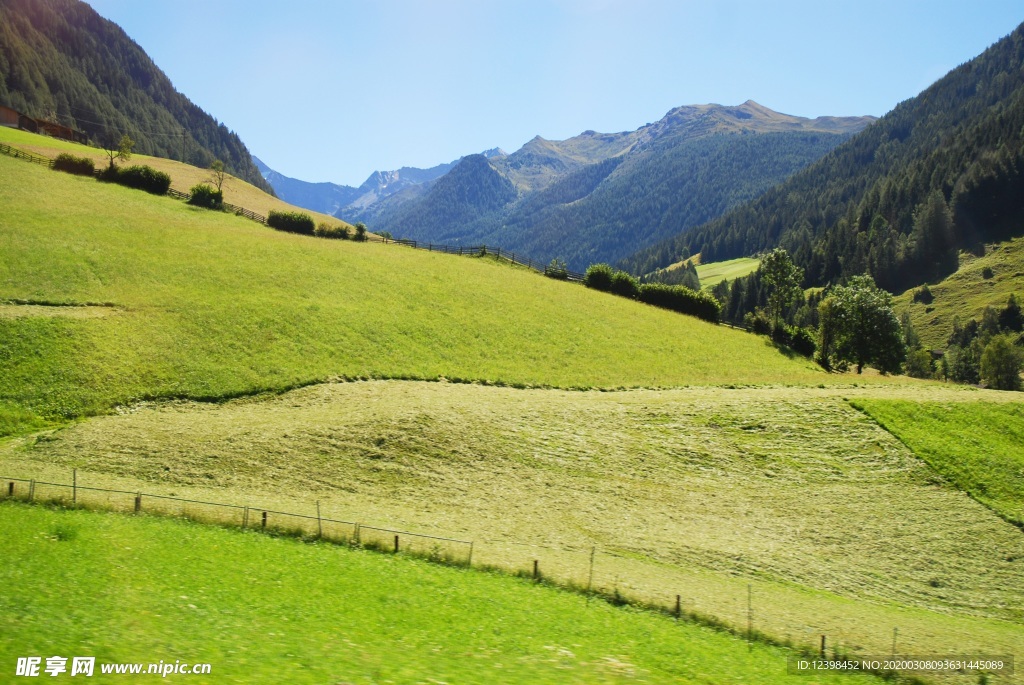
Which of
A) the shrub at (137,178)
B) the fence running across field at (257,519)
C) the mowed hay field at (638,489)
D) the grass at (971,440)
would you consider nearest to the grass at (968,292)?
the grass at (971,440)

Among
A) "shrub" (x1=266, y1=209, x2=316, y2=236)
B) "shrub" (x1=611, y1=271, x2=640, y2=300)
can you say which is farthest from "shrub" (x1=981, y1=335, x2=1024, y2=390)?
"shrub" (x1=266, y1=209, x2=316, y2=236)

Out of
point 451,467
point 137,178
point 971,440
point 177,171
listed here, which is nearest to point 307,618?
point 451,467

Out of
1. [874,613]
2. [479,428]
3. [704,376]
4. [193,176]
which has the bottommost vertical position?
[874,613]

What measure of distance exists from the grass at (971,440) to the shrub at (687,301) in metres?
41.3

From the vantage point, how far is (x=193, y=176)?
13925 centimetres

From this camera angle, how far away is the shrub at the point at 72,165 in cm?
9512

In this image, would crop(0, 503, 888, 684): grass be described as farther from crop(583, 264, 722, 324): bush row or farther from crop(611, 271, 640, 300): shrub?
crop(611, 271, 640, 300): shrub

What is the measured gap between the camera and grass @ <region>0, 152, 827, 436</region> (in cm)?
4734

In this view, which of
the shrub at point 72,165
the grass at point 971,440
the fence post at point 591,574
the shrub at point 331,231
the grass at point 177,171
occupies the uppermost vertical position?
the grass at point 177,171

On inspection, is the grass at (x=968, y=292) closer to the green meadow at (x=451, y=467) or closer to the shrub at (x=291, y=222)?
the green meadow at (x=451, y=467)

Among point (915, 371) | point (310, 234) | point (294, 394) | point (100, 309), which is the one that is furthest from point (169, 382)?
point (915, 371)

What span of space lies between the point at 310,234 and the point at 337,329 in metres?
43.2

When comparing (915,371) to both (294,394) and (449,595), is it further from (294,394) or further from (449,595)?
(449,595)

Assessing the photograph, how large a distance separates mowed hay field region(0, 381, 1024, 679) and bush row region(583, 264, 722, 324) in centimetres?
4335
